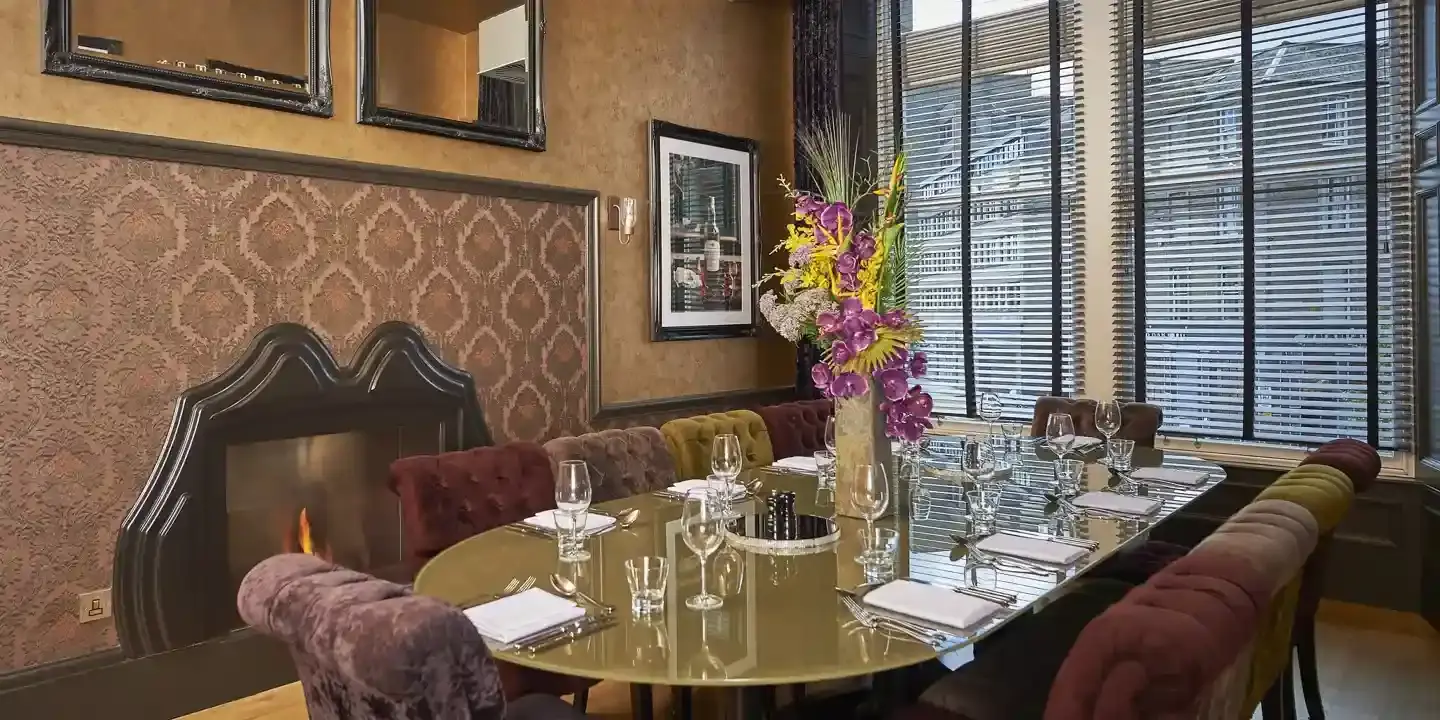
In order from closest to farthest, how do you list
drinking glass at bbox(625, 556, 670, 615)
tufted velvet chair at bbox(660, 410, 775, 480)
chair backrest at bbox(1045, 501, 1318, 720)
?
chair backrest at bbox(1045, 501, 1318, 720) < drinking glass at bbox(625, 556, 670, 615) < tufted velvet chair at bbox(660, 410, 775, 480)

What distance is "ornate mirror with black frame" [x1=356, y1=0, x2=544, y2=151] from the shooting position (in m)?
3.48

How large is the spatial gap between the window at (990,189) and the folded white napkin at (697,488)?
2235 millimetres

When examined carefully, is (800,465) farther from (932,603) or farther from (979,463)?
(932,603)

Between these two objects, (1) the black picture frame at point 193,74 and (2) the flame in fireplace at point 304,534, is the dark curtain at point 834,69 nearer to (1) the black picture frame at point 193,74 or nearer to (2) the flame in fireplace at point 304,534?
(1) the black picture frame at point 193,74

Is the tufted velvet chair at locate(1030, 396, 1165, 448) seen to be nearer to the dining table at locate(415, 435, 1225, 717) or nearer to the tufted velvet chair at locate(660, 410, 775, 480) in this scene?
the dining table at locate(415, 435, 1225, 717)

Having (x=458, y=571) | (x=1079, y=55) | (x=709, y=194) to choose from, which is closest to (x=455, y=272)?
(x=709, y=194)

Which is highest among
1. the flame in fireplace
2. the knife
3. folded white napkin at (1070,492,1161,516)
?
folded white napkin at (1070,492,1161,516)

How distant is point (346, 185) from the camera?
3.39 meters

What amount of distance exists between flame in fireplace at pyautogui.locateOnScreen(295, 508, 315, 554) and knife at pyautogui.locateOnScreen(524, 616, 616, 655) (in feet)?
7.13

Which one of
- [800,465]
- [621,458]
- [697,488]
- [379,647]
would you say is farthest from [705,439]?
[379,647]

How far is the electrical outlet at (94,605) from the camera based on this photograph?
9.15ft

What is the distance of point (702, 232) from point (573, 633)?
143 inches

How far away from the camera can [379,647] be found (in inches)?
44.5

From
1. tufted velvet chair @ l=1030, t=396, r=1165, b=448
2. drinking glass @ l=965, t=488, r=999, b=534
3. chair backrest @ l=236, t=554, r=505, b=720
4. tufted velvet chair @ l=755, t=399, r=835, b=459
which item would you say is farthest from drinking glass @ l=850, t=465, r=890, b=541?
tufted velvet chair @ l=1030, t=396, r=1165, b=448
